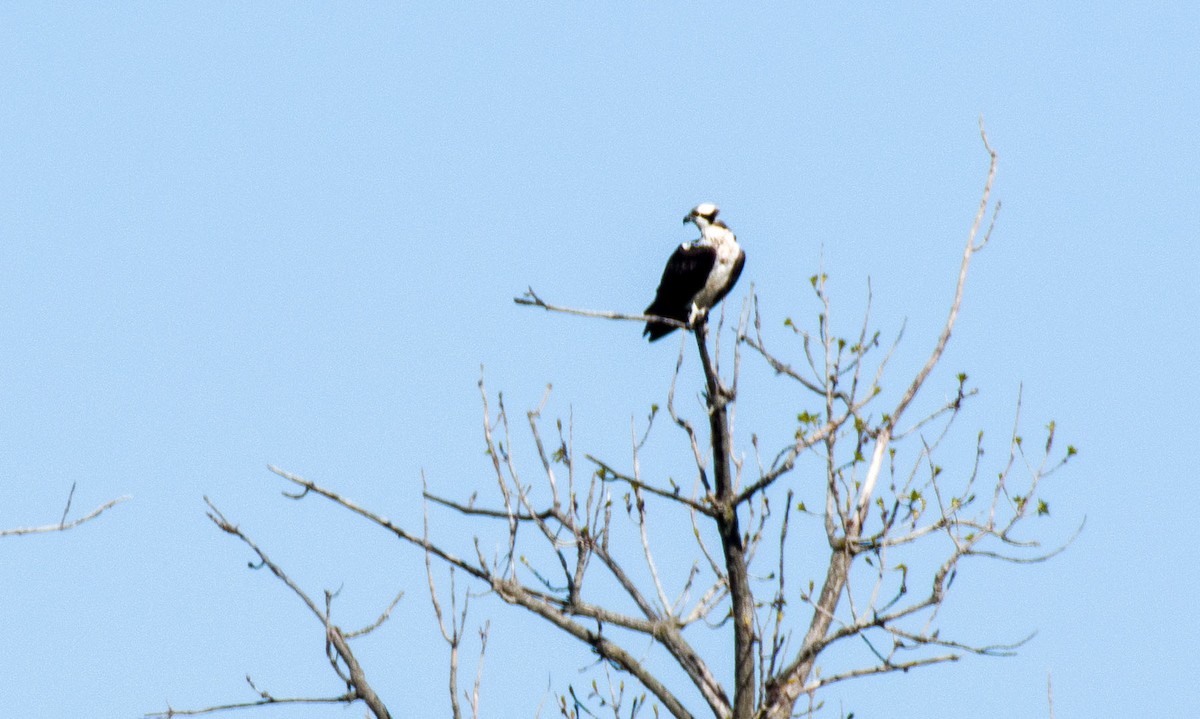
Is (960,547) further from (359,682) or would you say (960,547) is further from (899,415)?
(359,682)

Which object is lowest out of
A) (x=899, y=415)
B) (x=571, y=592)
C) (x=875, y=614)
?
(x=875, y=614)

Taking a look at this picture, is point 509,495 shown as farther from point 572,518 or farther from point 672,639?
point 672,639

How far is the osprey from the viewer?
10.2 meters

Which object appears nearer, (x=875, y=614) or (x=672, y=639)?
(x=875, y=614)

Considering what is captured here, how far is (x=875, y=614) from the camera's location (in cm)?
571

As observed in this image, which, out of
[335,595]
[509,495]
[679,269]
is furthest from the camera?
[679,269]

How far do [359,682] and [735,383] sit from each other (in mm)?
1851

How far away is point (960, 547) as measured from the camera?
19.4ft

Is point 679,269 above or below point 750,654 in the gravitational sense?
above

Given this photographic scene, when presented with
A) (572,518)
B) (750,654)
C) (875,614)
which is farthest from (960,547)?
(572,518)

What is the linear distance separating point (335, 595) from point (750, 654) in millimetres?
1563

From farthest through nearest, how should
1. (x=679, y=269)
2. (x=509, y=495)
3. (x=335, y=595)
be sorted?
1. (x=679, y=269)
2. (x=509, y=495)
3. (x=335, y=595)

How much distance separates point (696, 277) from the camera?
10219 mm

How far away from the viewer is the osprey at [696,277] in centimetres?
1021
